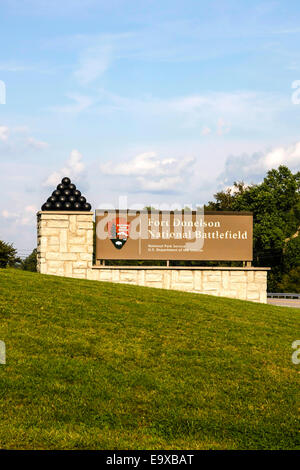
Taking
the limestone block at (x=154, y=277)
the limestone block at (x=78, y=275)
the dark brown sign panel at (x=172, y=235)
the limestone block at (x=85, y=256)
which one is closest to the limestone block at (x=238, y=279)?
the dark brown sign panel at (x=172, y=235)

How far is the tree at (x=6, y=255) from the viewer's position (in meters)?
20.5

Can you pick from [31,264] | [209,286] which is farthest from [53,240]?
[31,264]

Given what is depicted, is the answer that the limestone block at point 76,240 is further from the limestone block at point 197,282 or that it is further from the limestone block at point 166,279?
the limestone block at point 197,282

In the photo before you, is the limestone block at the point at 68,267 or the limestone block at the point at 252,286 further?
the limestone block at the point at 252,286

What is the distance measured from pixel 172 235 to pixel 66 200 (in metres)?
5.53

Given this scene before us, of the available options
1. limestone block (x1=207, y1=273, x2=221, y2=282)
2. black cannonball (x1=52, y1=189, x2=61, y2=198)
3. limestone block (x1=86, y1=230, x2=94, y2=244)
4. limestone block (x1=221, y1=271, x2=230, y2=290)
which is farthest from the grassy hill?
black cannonball (x1=52, y1=189, x2=61, y2=198)

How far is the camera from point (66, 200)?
25.1 metres

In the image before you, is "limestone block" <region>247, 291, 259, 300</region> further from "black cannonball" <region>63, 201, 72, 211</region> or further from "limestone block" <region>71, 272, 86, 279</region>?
"black cannonball" <region>63, 201, 72, 211</region>

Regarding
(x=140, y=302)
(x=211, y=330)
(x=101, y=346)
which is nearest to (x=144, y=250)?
(x=140, y=302)

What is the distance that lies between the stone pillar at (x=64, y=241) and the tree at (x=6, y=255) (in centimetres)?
358

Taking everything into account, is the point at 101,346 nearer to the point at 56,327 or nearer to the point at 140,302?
the point at 56,327

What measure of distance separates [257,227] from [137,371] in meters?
49.8

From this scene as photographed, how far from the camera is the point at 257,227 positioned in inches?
2297

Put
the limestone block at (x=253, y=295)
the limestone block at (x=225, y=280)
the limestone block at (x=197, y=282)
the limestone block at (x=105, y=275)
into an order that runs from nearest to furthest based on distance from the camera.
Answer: the limestone block at (x=105, y=275) → the limestone block at (x=197, y=282) → the limestone block at (x=225, y=280) → the limestone block at (x=253, y=295)
